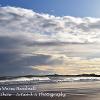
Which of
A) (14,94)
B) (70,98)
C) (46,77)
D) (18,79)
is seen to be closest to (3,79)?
(18,79)

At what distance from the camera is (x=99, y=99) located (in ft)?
62.9

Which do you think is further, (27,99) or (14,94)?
(14,94)

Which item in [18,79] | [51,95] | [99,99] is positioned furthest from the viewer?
[18,79]

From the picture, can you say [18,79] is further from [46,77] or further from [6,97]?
[6,97]

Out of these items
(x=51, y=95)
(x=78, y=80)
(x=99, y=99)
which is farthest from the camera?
(x=78, y=80)

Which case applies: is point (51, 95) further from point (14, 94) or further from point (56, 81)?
point (56, 81)

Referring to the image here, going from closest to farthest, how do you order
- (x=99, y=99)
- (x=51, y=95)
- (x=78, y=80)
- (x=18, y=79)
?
(x=99, y=99) < (x=51, y=95) < (x=18, y=79) < (x=78, y=80)

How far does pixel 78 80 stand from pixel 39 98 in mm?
16491

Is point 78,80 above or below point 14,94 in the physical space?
above

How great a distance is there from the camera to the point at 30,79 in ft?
110

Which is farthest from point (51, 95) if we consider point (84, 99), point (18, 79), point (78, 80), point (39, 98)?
point (78, 80)

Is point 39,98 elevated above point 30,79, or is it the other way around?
point 30,79

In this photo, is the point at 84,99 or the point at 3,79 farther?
the point at 3,79

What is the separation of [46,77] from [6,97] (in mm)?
13397
